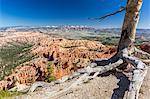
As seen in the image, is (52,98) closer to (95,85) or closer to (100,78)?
(95,85)

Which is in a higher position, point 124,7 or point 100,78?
point 124,7

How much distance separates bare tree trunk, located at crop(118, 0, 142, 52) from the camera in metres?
7.54

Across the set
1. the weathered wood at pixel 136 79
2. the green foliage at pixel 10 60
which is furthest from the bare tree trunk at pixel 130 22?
the green foliage at pixel 10 60

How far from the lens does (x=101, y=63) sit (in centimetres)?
795

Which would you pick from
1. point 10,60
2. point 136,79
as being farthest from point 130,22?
point 10,60

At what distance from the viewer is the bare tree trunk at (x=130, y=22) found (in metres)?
7.54

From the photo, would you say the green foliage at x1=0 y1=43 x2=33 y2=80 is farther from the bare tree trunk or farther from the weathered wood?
the weathered wood

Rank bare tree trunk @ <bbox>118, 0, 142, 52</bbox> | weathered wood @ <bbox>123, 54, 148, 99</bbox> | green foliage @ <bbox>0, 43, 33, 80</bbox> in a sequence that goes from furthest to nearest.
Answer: green foliage @ <bbox>0, 43, 33, 80</bbox>, bare tree trunk @ <bbox>118, 0, 142, 52</bbox>, weathered wood @ <bbox>123, 54, 148, 99</bbox>

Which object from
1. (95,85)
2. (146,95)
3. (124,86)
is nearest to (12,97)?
(95,85)

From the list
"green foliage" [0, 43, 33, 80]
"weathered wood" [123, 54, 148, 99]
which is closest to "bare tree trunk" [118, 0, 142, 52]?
"weathered wood" [123, 54, 148, 99]

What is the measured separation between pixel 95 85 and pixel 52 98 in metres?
1.37

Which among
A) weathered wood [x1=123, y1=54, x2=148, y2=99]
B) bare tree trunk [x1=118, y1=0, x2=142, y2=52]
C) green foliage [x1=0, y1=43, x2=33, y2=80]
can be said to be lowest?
green foliage [x1=0, y1=43, x2=33, y2=80]

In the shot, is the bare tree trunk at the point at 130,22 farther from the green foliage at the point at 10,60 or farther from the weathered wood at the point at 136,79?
the green foliage at the point at 10,60

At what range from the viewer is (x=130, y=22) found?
766 centimetres
